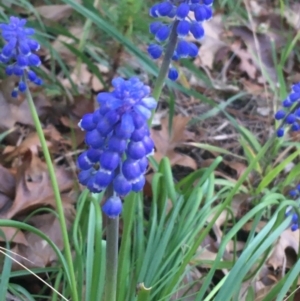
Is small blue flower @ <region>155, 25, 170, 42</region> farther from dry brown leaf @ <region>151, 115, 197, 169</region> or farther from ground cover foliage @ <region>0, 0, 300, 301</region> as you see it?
dry brown leaf @ <region>151, 115, 197, 169</region>

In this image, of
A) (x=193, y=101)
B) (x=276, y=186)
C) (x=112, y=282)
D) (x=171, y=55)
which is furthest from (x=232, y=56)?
(x=112, y=282)

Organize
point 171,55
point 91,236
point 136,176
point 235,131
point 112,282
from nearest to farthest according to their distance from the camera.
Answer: point 136,176 < point 112,282 < point 171,55 < point 91,236 < point 235,131

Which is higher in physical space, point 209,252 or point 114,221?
point 114,221

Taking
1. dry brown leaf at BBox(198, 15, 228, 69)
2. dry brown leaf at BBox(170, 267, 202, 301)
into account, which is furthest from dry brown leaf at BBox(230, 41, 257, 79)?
dry brown leaf at BBox(170, 267, 202, 301)

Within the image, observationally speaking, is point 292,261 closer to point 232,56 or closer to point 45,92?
point 45,92

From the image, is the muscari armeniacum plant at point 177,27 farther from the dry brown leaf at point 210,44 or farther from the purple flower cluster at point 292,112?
the dry brown leaf at point 210,44

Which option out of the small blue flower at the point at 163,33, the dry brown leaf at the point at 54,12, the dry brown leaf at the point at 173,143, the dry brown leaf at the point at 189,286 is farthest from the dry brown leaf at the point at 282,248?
the dry brown leaf at the point at 54,12

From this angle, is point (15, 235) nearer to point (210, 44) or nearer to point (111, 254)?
point (111, 254)
